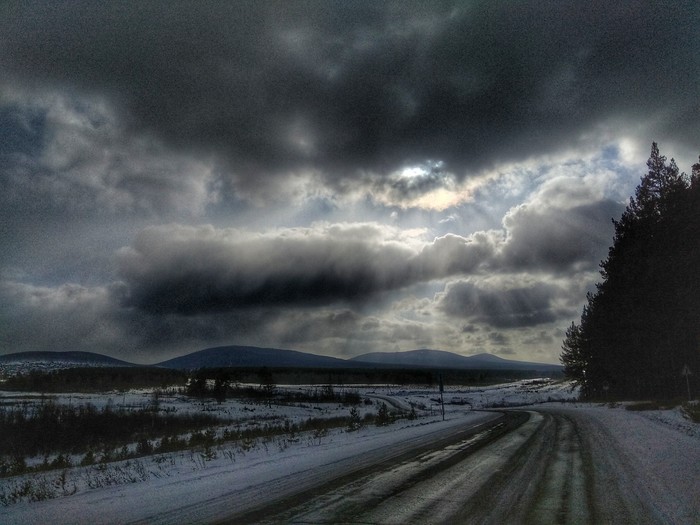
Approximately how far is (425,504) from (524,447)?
27.2ft

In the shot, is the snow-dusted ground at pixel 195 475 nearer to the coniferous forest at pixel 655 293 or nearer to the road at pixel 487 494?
the road at pixel 487 494

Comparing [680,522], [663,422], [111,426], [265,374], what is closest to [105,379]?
[265,374]

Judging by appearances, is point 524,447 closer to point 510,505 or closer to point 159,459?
point 510,505

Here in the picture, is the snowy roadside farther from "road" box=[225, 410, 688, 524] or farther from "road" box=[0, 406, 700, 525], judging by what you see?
"road" box=[225, 410, 688, 524]

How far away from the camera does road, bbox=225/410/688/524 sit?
680cm

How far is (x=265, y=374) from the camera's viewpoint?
9694 centimetres

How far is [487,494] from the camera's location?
26.9 feet

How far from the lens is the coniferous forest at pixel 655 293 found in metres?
→ 29.8

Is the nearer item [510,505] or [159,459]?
[510,505]

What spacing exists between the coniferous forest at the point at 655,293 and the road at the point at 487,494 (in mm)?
22433

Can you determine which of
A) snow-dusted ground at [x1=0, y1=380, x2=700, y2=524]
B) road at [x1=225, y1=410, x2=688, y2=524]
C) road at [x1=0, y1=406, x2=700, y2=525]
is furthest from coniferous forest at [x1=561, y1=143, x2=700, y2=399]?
road at [x1=225, y1=410, x2=688, y2=524]

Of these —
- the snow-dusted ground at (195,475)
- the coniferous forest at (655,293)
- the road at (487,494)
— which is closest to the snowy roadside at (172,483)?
the snow-dusted ground at (195,475)

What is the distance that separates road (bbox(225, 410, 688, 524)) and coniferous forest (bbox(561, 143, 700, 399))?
22.4 meters

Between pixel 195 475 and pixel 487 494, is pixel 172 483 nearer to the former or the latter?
pixel 195 475
